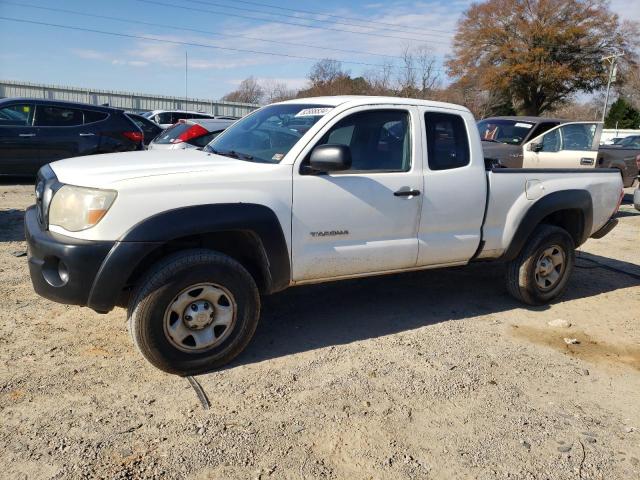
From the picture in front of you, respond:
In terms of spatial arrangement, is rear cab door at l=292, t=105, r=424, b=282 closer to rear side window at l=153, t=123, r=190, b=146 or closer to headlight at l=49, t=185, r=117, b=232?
headlight at l=49, t=185, r=117, b=232

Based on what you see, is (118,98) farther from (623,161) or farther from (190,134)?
(623,161)

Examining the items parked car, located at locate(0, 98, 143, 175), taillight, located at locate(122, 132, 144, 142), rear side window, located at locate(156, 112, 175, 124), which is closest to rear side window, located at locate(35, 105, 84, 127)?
parked car, located at locate(0, 98, 143, 175)

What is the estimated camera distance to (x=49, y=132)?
389 inches

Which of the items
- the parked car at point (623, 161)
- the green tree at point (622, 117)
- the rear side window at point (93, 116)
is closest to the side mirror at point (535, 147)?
the parked car at point (623, 161)

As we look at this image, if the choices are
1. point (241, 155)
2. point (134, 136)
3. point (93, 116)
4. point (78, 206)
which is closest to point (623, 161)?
point (134, 136)

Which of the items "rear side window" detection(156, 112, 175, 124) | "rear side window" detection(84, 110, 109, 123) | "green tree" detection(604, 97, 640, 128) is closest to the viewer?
"rear side window" detection(84, 110, 109, 123)

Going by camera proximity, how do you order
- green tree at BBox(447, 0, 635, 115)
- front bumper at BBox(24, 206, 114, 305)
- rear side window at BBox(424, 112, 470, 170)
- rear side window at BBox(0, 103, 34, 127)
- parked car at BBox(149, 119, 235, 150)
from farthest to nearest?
green tree at BBox(447, 0, 635, 115) → rear side window at BBox(0, 103, 34, 127) → parked car at BBox(149, 119, 235, 150) → rear side window at BBox(424, 112, 470, 170) → front bumper at BBox(24, 206, 114, 305)

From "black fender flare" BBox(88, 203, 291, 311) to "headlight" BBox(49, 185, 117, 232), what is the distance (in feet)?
0.69

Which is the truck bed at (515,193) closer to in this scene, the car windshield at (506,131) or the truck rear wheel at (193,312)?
the truck rear wheel at (193,312)

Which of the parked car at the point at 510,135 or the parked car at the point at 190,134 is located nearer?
the parked car at the point at 190,134

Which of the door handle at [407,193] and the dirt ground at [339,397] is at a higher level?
the door handle at [407,193]

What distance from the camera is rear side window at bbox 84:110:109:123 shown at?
10321 mm

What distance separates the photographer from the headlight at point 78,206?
3.22m

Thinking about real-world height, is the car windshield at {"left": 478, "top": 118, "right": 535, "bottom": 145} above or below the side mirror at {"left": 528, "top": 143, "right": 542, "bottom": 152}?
above
